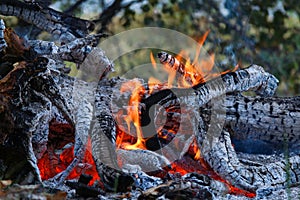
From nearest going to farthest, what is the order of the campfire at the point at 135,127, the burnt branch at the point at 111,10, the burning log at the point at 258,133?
the campfire at the point at 135,127, the burning log at the point at 258,133, the burnt branch at the point at 111,10

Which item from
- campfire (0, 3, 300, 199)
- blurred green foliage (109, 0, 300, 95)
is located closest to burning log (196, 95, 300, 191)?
campfire (0, 3, 300, 199)

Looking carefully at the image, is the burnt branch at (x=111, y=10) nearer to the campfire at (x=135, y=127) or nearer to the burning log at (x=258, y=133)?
the campfire at (x=135, y=127)

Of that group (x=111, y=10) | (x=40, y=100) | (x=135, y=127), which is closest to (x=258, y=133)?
(x=135, y=127)

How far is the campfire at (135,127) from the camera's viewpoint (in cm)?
339

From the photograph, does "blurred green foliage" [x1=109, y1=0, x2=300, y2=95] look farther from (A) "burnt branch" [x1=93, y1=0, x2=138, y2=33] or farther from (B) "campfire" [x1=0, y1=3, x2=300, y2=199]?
(B) "campfire" [x1=0, y1=3, x2=300, y2=199]

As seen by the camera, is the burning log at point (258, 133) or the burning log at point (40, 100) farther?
the burning log at point (258, 133)

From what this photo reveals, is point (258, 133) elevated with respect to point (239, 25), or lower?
lower

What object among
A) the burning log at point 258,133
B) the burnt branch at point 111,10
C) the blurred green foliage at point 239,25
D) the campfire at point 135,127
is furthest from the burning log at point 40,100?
the burnt branch at point 111,10

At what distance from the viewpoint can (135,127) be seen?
4023mm

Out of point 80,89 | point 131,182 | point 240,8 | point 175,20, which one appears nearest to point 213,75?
point 80,89

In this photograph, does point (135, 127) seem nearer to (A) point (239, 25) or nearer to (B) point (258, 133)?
(B) point (258, 133)

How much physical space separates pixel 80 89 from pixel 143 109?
47 cm

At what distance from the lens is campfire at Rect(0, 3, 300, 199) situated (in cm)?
339

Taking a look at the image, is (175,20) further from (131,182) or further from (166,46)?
(131,182)
